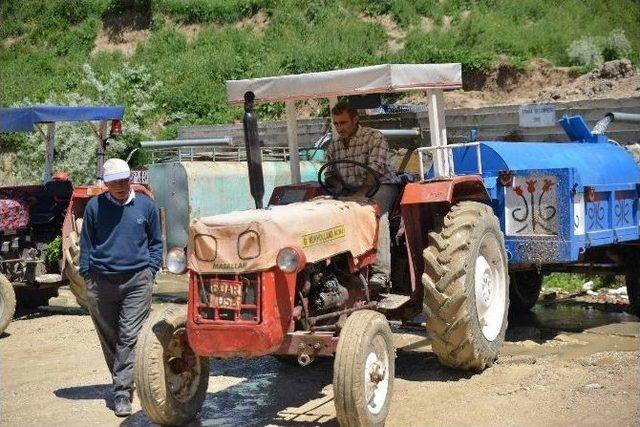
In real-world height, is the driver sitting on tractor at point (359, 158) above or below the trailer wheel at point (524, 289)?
above

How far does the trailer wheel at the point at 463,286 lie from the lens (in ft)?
21.1

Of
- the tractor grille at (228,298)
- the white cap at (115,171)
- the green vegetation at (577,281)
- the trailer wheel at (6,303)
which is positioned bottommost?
the green vegetation at (577,281)

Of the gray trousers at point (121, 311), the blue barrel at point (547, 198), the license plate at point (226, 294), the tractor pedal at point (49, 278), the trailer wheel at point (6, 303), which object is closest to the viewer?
the license plate at point (226, 294)

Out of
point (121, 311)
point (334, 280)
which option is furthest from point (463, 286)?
point (121, 311)

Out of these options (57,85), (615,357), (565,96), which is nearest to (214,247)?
(615,357)

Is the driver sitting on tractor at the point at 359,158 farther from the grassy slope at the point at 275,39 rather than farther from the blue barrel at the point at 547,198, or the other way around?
the grassy slope at the point at 275,39

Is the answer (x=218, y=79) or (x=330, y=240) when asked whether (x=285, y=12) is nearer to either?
(x=218, y=79)

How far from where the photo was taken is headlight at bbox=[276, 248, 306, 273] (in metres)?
Result: 5.11

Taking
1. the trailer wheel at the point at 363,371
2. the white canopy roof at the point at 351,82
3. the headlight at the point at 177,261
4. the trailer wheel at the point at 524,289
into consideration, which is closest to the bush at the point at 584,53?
the trailer wheel at the point at 524,289

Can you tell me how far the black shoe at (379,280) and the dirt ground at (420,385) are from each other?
2.62 ft

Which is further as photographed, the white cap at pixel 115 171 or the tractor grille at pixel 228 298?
the white cap at pixel 115 171

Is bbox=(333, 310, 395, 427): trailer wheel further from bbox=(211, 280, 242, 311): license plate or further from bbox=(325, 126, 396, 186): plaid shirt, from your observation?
bbox=(325, 126, 396, 186): plaid shirt

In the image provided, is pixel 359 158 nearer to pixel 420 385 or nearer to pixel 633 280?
pixel 420 385

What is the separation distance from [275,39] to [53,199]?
67.4 ft
